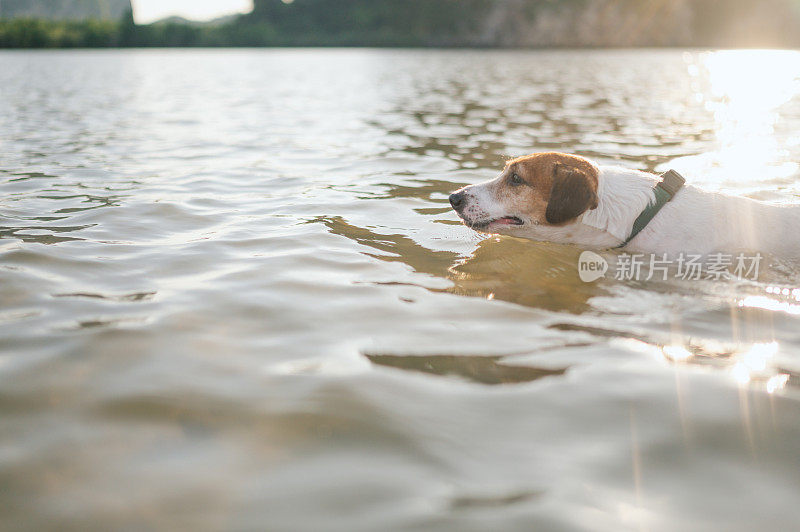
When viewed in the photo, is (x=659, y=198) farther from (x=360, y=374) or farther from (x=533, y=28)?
(x=533, y=28)

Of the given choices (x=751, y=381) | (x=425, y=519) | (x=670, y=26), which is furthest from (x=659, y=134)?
(x=670, y=26)

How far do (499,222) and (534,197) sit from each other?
39cm

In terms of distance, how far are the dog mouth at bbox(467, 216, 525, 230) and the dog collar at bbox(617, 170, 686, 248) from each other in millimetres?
971

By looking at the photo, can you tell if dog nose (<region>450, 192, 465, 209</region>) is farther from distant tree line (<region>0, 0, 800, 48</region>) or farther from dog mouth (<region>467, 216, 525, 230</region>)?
distant tree line (<region>0, 0, 800, 48</region>)

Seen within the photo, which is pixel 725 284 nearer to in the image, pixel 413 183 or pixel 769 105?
pixel 413 183

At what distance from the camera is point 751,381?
330 centimetres

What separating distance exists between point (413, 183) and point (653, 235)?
3882mm

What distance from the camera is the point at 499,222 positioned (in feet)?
19.0

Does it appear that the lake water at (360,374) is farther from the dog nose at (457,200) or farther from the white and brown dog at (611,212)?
the dog nose at (457,200)

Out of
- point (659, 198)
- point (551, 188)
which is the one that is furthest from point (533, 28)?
point (551, 188)

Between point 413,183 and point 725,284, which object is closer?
point 725,284

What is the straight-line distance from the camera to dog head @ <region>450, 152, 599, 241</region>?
542 cm

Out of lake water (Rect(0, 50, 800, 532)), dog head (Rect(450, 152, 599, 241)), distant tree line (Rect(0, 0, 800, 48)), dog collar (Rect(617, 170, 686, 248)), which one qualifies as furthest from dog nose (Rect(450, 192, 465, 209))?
distant tree line (Rect(0, 0, 800, 48))

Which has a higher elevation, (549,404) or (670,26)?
(670,26)
